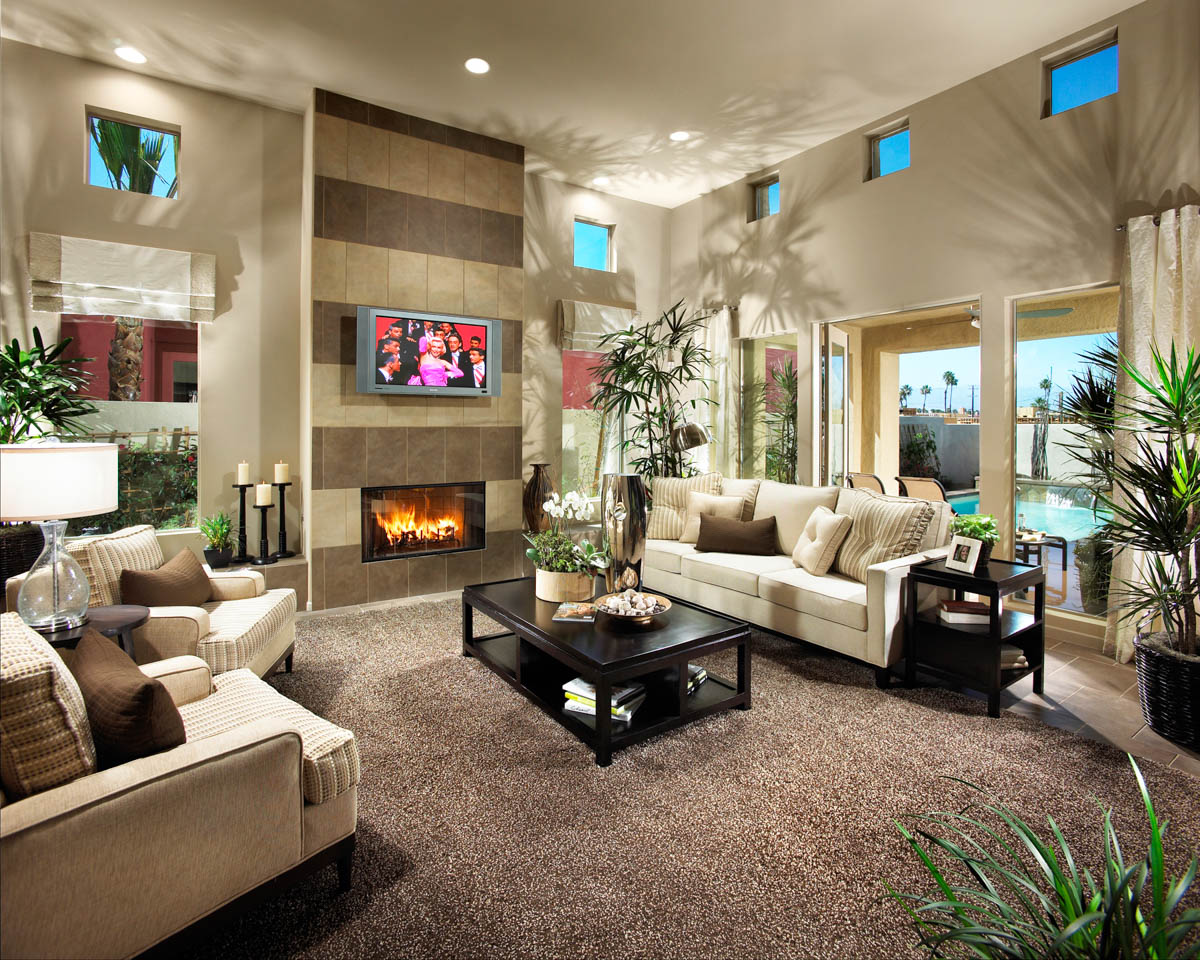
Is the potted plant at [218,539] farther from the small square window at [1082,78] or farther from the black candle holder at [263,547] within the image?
the small square window at [1082,78]

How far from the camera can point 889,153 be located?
5.07m

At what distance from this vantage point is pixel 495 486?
555cm

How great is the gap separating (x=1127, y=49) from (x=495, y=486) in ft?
16.2

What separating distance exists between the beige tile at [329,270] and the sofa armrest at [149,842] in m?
3.73

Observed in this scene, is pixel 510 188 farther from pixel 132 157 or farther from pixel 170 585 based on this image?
pixel 170 585

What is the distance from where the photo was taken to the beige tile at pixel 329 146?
464cm

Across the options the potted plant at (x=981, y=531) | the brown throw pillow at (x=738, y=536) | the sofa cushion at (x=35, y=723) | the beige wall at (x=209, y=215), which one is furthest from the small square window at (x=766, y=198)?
the sofa cushion at (x=35, y=723)

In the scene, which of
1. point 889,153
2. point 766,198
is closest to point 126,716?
point 889,153

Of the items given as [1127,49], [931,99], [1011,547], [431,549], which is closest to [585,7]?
[931,99]

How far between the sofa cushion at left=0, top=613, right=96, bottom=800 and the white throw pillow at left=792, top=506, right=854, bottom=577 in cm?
347

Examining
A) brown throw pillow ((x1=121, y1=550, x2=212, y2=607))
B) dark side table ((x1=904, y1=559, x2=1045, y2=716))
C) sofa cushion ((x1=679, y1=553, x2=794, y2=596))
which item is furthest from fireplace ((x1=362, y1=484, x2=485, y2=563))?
dark side table ((x1=904, y1=559, x2=1045, y2=716))

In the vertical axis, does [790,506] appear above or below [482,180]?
below

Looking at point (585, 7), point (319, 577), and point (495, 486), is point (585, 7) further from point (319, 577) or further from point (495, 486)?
point (319, 577)

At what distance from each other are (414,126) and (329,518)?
9.97 ft
